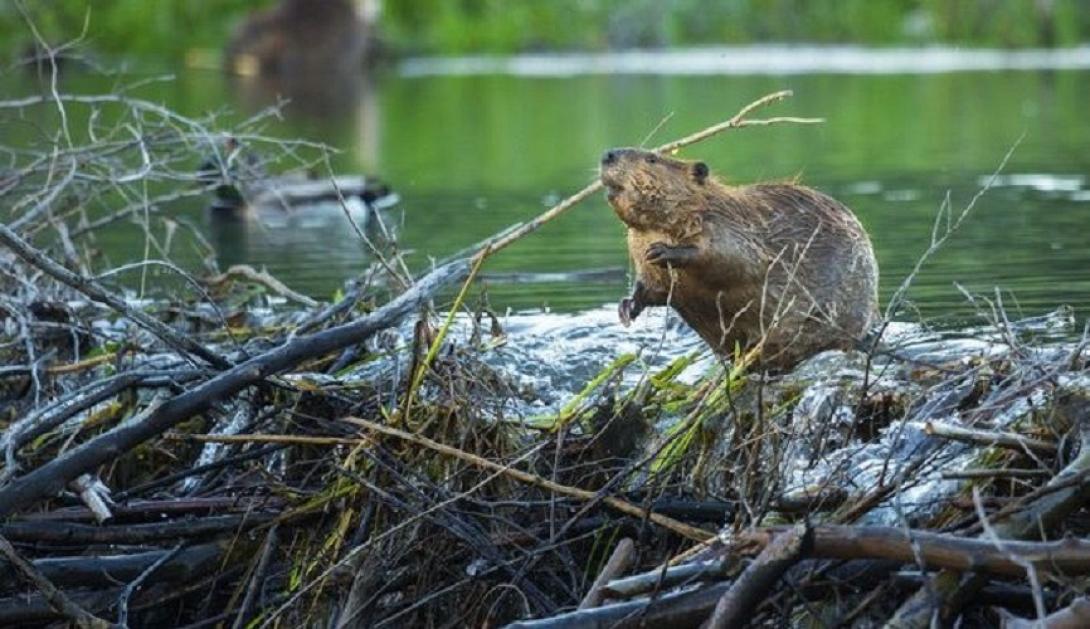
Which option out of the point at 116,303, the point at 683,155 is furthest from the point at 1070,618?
the point at 683,155

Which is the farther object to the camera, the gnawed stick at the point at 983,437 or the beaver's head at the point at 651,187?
the beaver's head at the point at 651,187

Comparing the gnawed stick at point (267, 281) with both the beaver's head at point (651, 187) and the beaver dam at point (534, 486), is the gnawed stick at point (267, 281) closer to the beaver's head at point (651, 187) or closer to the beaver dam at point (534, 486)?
the beaver dam at point (534, 486)

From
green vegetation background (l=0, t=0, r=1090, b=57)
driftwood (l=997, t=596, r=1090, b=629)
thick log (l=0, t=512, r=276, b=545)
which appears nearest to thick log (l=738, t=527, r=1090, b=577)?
driftwood (l=997, t=596, r=1090, b=629)

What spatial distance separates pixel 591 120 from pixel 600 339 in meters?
12.8

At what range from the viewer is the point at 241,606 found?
5.15 m

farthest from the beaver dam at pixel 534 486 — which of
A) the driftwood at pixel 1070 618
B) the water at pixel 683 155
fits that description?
the water at pixel 683 155

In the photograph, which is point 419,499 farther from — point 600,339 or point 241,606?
point 600,339

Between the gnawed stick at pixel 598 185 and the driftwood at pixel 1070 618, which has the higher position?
the gnawed stick at pixel 598 185

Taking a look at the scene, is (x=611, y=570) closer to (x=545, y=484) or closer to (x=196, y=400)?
(x=545, y=484)

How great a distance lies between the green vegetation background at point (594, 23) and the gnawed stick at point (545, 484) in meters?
24.3

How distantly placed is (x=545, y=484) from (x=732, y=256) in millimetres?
1157

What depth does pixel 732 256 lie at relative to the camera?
5.87 m

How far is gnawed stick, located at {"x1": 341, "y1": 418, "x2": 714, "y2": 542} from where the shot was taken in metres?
4.82

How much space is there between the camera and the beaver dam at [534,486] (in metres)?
4.40
